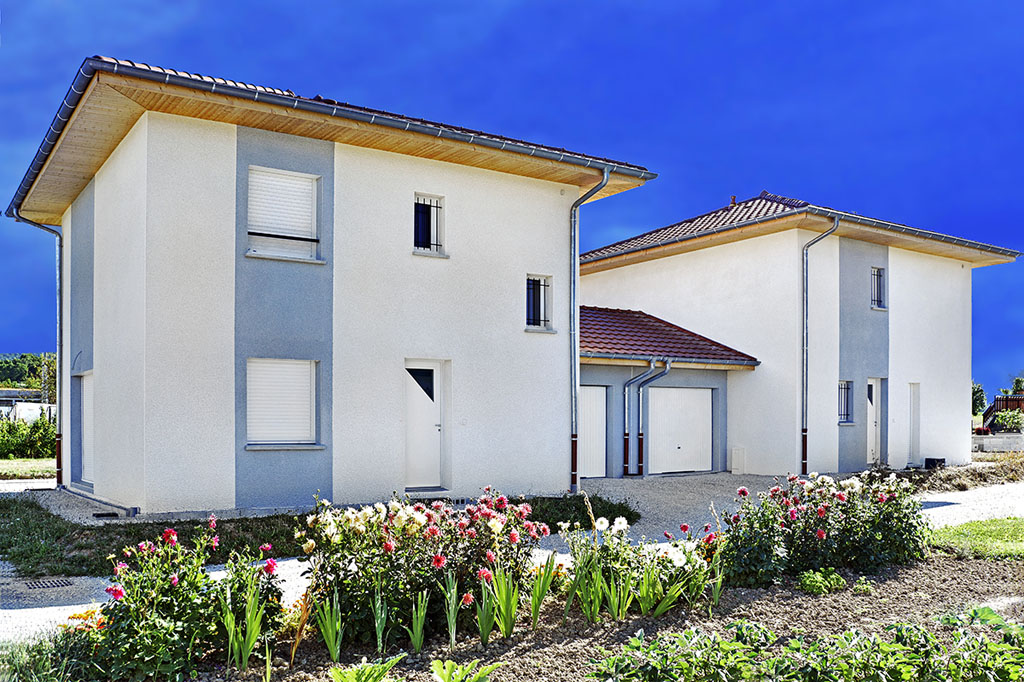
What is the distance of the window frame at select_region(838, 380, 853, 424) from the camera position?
18234 mm

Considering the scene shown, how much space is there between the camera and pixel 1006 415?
99.2 feet

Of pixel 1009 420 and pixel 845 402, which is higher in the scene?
pixel 845 402

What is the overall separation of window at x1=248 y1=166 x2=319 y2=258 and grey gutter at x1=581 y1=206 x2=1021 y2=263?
9.08m

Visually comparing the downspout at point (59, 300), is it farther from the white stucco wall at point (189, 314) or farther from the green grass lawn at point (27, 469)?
the white stucco wall at point (189, 314)

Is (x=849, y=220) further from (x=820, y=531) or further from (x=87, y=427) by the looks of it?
(x=87, y=427)

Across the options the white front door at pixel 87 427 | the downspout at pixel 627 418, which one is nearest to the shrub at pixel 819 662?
the downspout at pixel 627 418

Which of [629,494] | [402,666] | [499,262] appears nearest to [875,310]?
[629,494]

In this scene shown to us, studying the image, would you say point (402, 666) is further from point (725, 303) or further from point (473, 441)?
point (725, 303)

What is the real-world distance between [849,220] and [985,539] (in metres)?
8.96

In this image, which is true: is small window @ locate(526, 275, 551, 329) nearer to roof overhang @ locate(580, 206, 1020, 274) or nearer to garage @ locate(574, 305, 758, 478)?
garage @ locate(574, 305, 758, 478)

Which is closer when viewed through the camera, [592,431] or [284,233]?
[284,233]

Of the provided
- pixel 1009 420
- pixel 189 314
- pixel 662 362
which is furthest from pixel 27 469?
pixel 1009 420

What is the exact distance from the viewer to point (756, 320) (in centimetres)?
1798

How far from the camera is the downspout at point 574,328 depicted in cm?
Answer: 1388
